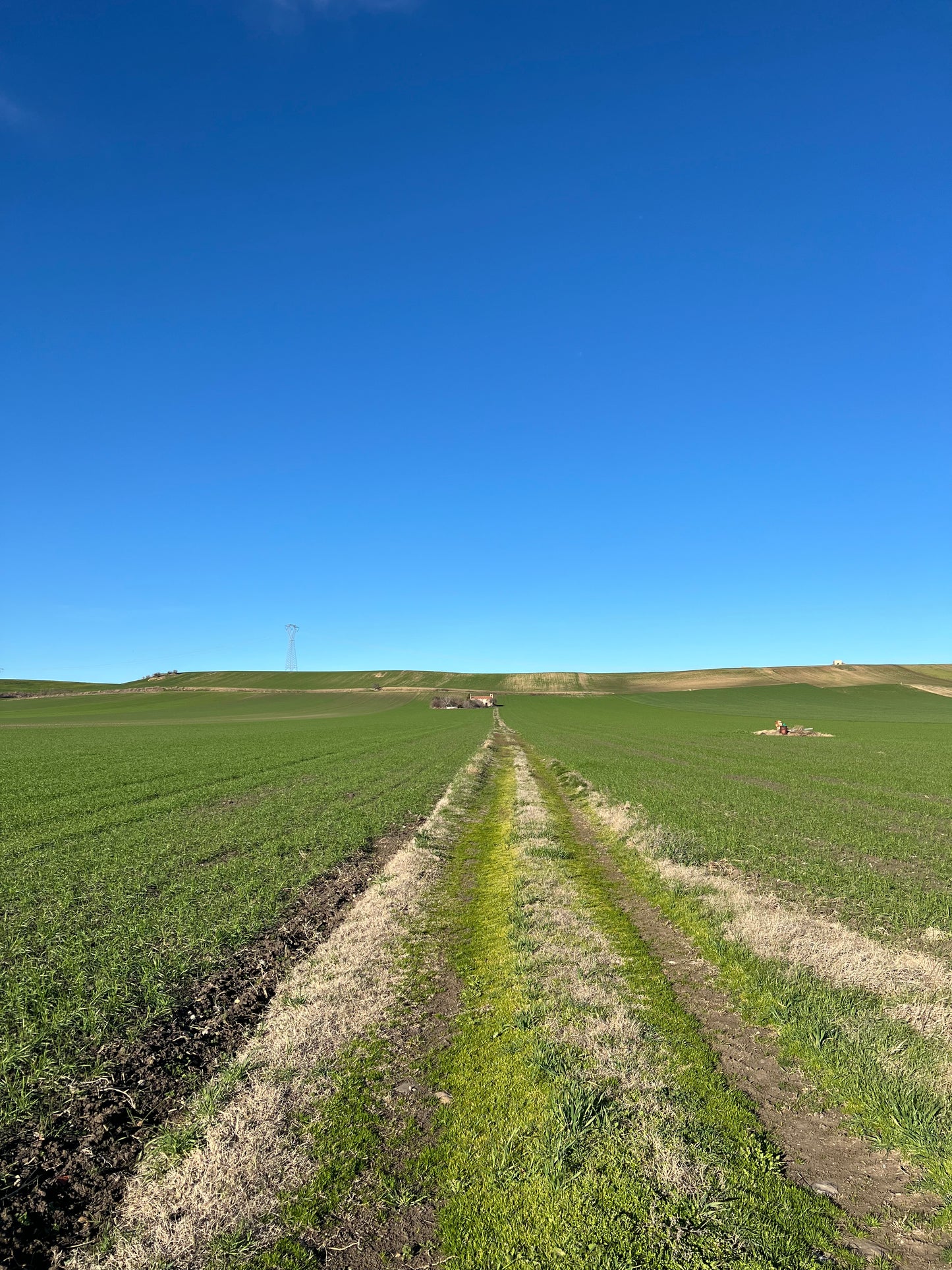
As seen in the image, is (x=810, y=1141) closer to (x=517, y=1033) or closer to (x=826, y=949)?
(x=517, y=1033)

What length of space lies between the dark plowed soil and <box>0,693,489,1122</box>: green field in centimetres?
39

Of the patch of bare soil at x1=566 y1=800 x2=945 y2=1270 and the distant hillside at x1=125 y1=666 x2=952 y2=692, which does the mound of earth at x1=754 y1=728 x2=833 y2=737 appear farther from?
the distant hillside at x1=125 y1=666 x2=952 y2=692

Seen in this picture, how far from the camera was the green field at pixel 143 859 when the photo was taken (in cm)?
776

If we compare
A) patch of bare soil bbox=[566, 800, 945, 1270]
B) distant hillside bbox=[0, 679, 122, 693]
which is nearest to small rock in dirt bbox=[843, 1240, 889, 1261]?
patch of bare soil bbox=[566, 800, 945, 1270]

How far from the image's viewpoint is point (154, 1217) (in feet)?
15.7

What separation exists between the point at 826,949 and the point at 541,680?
169721mm

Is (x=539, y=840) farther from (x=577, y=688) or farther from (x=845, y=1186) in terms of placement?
(x=577, y=688)

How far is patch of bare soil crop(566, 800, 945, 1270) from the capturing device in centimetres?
469

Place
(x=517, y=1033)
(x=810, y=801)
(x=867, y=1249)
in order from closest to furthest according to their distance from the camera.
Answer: (x=867, y=1249) → (x=517, y=1033) → (x=810, y=801)

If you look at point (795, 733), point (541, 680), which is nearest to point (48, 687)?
point (541, 680)

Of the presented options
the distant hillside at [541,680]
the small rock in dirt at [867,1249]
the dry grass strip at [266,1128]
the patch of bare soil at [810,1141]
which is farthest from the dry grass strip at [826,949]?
the distant hillside at [541,680]

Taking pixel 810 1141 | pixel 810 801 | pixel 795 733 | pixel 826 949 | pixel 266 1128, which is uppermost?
pixel 266 1128

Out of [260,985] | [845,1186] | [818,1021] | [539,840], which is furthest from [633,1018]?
[539,840]

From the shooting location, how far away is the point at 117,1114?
6.12m
